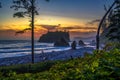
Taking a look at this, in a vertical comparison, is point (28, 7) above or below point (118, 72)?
above

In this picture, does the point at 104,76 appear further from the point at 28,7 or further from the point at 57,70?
the point at 28,7

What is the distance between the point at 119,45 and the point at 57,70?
3645mm

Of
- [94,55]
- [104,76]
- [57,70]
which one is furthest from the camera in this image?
[94,55]

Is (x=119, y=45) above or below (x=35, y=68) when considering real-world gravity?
above

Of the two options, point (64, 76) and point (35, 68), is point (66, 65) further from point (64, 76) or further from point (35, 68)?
point (35, 68)

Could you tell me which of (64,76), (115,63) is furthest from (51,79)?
(115,63)

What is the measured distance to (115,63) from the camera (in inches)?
200

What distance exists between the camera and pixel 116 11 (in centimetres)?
3753

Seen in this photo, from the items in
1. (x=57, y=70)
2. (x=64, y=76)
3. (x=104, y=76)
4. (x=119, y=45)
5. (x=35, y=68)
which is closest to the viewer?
(x=104, y=76)

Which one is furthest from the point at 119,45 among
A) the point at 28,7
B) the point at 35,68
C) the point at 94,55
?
the point at 28,7

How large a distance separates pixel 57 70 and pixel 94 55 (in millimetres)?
939

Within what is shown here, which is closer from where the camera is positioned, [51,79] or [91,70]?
[91,70]

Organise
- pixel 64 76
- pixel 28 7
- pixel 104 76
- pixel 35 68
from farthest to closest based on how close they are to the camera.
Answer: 1. pixel 28 7
2. pixel 35 68
3. pixel 64 76
4. pixel 104 76

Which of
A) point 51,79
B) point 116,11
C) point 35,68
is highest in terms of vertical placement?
point 116,11
